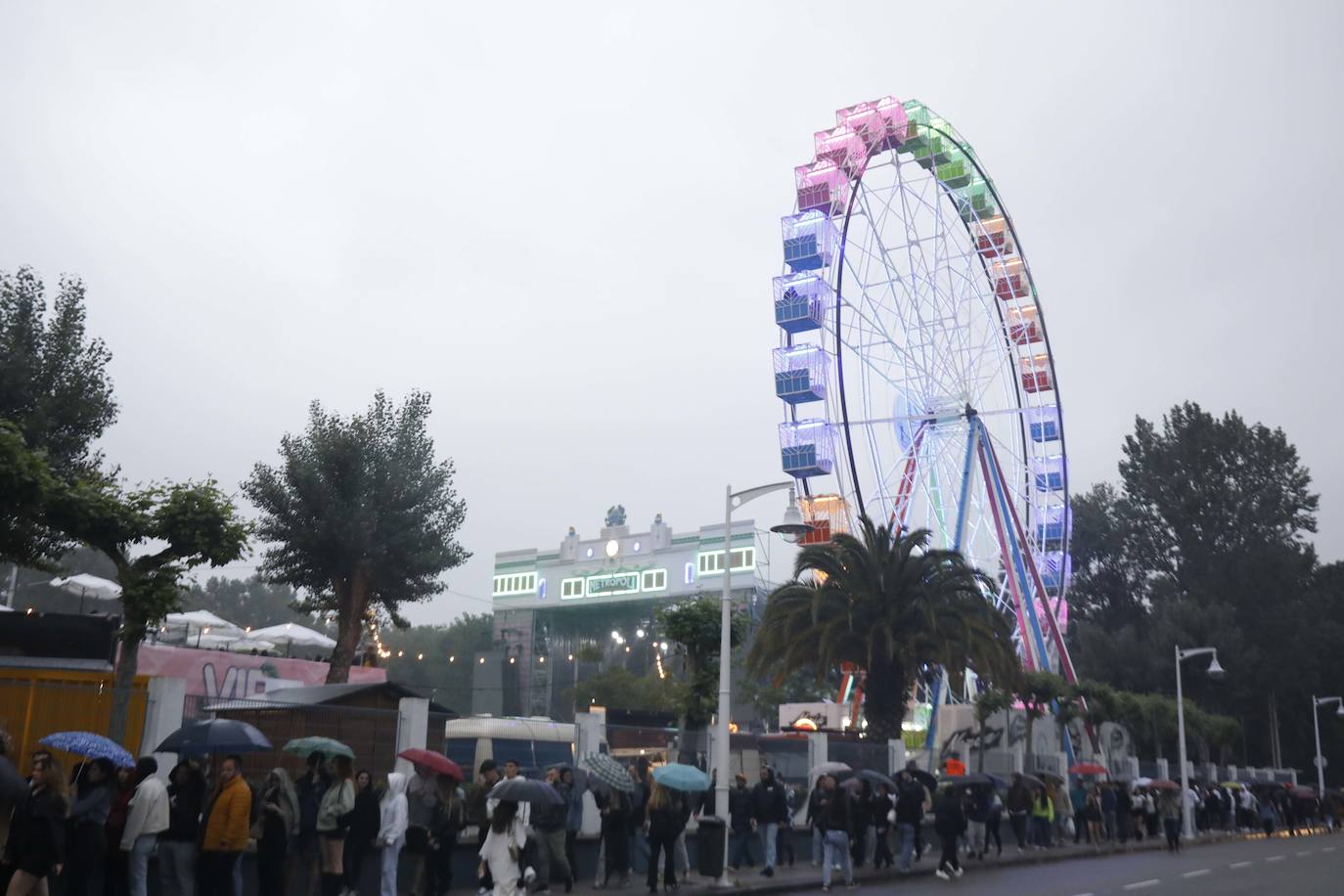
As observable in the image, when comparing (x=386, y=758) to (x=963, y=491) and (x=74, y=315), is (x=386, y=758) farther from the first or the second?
(x=963, y=491)

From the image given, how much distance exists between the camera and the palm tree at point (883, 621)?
29.6 m

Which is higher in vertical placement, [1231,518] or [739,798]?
[1231,518]

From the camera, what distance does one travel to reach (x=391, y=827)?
13.5 meters

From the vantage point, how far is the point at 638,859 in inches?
730

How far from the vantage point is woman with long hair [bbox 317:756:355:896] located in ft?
42.8

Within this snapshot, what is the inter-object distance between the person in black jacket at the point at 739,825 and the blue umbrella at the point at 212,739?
9173 millimetres

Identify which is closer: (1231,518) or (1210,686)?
(1210,686)

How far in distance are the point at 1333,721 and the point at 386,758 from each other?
67.1 meters

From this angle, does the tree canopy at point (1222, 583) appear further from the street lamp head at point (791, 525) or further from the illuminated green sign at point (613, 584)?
the street lamp head at point (791, 525)

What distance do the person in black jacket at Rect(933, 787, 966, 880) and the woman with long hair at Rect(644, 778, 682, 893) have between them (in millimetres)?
5662

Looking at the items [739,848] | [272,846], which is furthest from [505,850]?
[739,848]

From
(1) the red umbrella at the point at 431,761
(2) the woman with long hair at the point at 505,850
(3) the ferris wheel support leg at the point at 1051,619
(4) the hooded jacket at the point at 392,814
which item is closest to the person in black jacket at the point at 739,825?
(1) the red umbrella at the point at 431,761

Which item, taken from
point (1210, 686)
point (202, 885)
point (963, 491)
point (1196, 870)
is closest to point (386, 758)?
point (202, 885)

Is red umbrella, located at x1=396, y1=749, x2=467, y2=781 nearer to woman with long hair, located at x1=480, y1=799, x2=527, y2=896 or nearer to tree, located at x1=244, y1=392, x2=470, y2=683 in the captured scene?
woman with long hair, located at x1=480, y1=799, x2=527, y2=896
